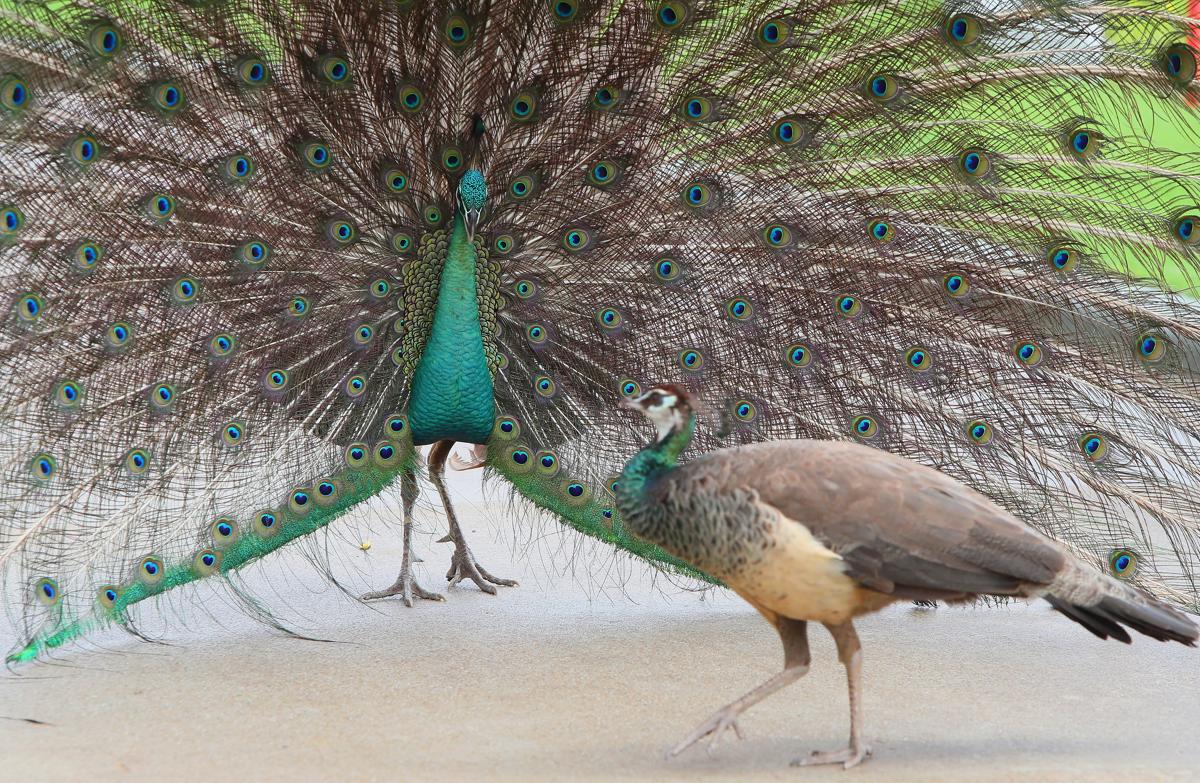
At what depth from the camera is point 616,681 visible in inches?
165

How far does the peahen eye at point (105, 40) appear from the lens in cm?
400

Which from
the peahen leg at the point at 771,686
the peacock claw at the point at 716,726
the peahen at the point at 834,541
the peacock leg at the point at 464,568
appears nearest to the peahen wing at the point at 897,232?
the peacock leg at the point at 464,568

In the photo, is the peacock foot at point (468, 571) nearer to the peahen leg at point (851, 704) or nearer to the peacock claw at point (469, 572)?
the peacock claw at point (469, 572)

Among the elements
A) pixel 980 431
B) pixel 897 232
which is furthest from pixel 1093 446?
pixel 897 232

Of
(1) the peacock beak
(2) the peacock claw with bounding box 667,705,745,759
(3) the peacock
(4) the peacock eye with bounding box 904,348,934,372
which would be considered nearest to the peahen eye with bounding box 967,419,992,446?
(3) the peacock

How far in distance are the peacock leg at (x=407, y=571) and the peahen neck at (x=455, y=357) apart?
1.23ft

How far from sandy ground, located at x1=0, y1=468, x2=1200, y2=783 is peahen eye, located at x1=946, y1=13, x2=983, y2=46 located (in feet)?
7.07

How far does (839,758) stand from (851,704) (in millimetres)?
164

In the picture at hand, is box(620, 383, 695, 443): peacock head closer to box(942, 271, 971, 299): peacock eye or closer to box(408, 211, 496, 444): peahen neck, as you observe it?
box(408, 211, 496, 444): peahen neck

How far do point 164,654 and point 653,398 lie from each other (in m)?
2.23

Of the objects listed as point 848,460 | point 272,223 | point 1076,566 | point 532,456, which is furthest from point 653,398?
point 272,223

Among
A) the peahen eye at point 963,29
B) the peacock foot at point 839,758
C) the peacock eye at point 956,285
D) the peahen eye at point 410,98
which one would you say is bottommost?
the peacock foot at point 839,758

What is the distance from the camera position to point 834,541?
3.02 m

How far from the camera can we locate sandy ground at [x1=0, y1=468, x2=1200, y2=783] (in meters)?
3.34
